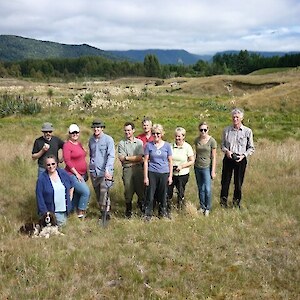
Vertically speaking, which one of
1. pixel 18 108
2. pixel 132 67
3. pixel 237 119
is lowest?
pixel 132 67

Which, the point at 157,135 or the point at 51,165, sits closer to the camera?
the point at 51,165

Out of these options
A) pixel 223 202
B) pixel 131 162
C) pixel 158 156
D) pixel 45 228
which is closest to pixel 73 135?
pixel 131 162

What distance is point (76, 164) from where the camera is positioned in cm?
665

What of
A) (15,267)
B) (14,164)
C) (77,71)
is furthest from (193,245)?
(77,71)

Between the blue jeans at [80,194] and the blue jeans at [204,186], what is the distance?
Result: 1879 mm

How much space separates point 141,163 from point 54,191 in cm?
158

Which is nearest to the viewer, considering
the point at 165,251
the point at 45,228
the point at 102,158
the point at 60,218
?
the point at 165,251

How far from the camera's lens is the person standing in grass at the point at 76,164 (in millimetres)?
6539

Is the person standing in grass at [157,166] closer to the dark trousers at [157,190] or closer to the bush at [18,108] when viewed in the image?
the dark trousers at [157,190]

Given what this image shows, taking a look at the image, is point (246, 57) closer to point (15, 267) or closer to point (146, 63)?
point (146, 63)

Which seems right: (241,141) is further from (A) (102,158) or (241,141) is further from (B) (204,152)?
(A) (102,158)

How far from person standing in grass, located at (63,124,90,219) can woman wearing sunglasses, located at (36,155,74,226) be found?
27cm

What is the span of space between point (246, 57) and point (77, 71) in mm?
57741

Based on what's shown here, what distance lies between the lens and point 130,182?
7.00 m
